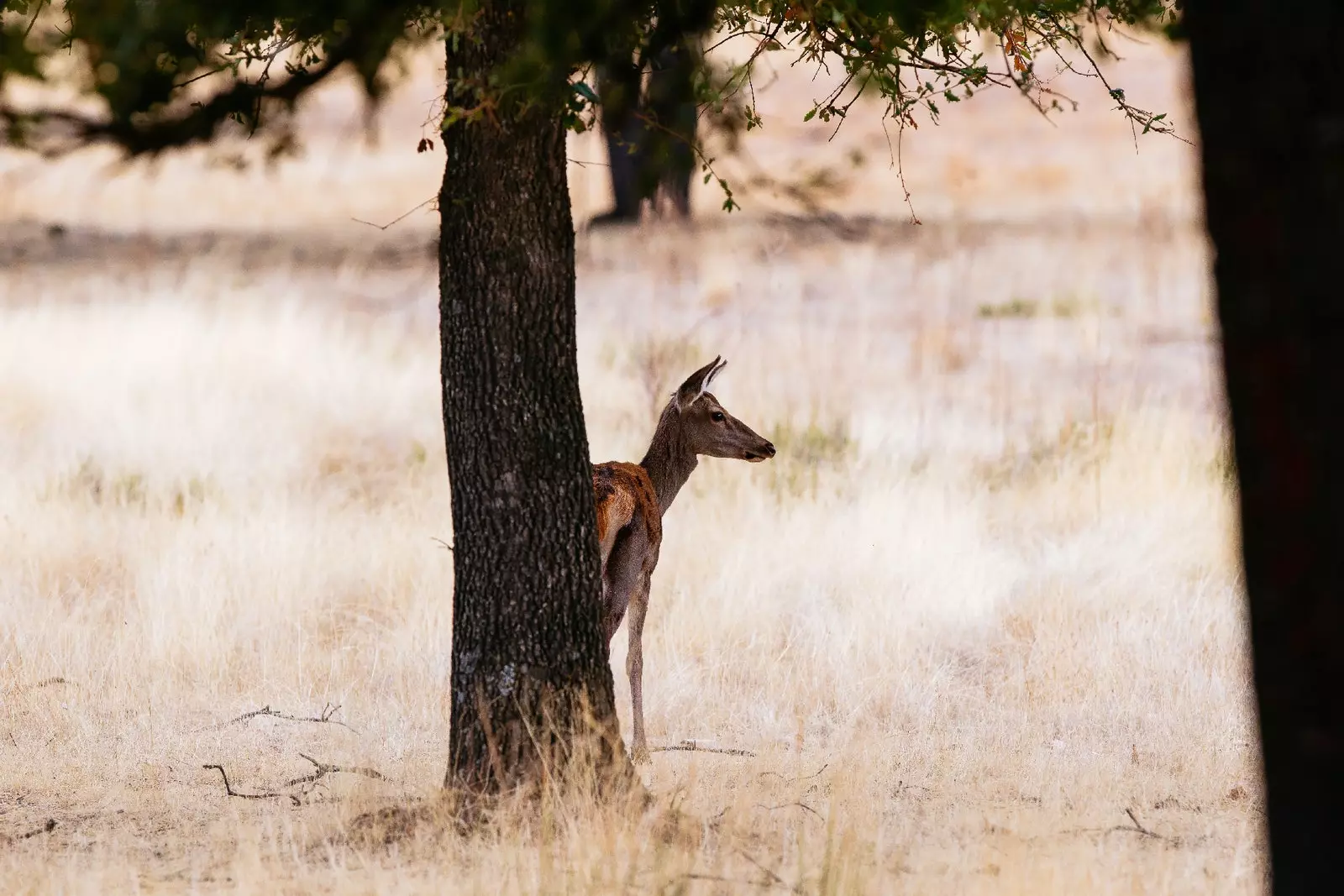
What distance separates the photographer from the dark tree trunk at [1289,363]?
3107 mm

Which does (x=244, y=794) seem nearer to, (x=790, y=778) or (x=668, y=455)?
(x=790, y=778)

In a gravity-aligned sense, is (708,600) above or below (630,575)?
below

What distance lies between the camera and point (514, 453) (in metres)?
5.76

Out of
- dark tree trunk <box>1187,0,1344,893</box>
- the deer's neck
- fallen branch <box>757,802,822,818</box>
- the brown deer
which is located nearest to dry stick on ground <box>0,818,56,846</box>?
the brown deer

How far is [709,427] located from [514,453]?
227 centimetres

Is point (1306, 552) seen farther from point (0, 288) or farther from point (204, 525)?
point (0, 288)

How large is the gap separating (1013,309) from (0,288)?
11929mm

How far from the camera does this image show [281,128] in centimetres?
540

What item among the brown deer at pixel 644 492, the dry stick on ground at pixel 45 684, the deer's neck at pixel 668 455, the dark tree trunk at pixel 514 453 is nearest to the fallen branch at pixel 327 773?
the dark tree trunk at pixel 514 453

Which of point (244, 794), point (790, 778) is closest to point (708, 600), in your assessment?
point (790, 778)

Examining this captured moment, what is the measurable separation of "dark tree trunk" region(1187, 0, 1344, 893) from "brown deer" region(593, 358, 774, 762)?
342cm

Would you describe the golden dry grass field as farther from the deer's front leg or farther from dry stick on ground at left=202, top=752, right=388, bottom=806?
the deer's front leg

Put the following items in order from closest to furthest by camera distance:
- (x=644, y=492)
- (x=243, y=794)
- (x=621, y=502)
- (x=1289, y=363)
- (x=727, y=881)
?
(x=1289, y=363)
(x=727, y=881)
(x=243, y=794)
(x=621, y=502)
(x=644, y=492)

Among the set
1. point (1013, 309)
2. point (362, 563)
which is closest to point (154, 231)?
point (1013, 309)
